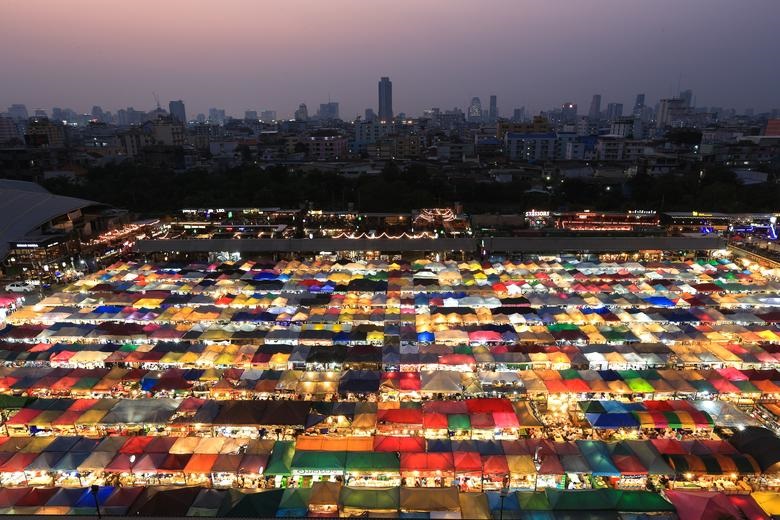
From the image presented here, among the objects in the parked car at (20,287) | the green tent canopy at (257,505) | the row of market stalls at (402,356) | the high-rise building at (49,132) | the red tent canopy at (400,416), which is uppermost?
the high-rise building at (49,132)

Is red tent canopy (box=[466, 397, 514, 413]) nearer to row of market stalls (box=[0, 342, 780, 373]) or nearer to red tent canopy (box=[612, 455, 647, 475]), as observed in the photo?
row of market stalls (box=[0, 342, 780, 373])

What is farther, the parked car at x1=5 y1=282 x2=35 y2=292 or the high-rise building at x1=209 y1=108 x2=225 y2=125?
the high-rise building at x1=209 y1=108 x2=225 y2=125

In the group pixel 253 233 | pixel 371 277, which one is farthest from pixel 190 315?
pixel 253 233

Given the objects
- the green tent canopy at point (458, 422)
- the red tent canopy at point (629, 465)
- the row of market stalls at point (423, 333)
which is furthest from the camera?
the row of market stalls at point (423, 333)

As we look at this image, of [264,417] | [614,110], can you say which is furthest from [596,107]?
[264,417]

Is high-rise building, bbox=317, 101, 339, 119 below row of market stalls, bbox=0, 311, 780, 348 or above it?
above

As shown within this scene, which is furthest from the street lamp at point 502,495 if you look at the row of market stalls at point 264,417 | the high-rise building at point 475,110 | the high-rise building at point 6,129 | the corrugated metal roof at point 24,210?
the high-rise building at point 475,110

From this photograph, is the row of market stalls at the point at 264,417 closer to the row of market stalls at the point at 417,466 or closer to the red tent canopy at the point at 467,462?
the row of market stalls at the point at 417,466

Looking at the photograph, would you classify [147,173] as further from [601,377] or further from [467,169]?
[601,377]

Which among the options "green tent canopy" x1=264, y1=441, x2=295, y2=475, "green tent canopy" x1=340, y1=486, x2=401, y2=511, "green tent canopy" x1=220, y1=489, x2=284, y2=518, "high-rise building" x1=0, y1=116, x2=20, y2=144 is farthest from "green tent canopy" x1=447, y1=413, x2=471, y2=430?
"high-rise building" x1=0, y1=116, x2=20, y2=144
